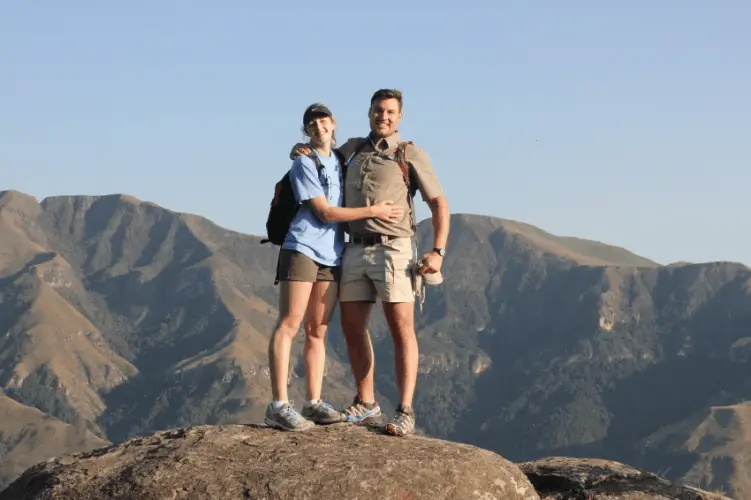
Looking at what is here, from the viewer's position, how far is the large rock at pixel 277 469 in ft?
44.3

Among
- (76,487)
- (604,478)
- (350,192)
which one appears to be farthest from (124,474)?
(604,478)

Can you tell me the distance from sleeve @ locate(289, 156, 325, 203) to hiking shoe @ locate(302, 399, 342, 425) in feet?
Result: 9.10

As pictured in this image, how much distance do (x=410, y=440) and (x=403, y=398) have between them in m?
1.06

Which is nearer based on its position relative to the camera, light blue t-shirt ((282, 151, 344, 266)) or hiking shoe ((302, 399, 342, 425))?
light blue t-shirt ((282, 151, 344, 266))

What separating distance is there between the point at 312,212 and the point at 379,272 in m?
1.15

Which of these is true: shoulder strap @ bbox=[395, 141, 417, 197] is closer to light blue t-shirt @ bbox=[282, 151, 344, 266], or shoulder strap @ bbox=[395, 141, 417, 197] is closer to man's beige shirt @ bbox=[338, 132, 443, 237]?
man's beige shirt @ bbox=[338, 132, 443, 237]

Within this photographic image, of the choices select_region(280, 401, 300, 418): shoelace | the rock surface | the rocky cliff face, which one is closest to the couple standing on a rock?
select_region(280, 401, 300, 418): shoelace

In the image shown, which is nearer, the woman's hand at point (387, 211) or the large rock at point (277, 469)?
the large rock at point (277, 469)

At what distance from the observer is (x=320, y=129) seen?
49.6 feet

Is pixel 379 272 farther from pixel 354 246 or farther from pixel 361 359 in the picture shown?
pixel 361 359

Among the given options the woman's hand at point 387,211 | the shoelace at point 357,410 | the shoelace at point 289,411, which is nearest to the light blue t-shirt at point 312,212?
the woman's hand at point 387,211

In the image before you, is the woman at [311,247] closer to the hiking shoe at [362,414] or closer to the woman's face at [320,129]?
the woman's face at [320,129]

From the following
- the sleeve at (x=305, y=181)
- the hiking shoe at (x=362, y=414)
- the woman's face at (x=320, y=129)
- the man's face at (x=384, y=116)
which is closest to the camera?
the sleeve at (x=305, y=181)

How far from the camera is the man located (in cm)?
1527
